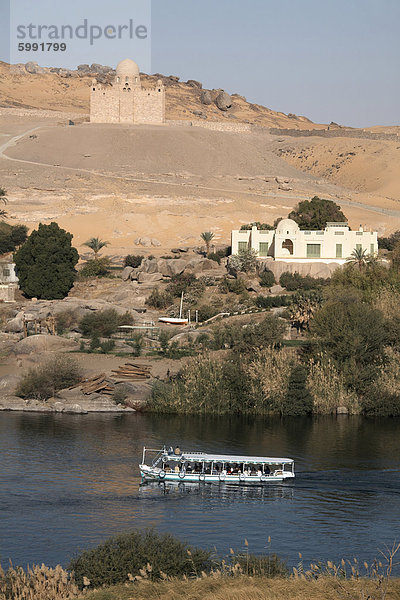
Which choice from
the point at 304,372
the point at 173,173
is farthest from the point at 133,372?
the point at 173,173

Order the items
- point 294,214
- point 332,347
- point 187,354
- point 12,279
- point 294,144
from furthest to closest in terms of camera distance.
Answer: point 294,144 → point 294,214 → point 12,279 → point 187,354 → point 332,347

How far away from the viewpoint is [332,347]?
40938 mm

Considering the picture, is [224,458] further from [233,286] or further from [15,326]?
[233,286]

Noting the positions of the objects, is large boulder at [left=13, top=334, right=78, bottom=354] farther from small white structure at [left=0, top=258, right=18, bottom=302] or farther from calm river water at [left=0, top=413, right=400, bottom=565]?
small white structure at [left=0, top=258, right=18, bottom=302]

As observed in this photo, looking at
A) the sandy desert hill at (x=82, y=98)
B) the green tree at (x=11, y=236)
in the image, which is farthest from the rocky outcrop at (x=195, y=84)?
the green tree at (x=11, y=236)

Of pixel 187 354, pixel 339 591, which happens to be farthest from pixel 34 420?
pixel 339 591

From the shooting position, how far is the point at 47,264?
6028 centimetres

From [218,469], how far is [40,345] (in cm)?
1949

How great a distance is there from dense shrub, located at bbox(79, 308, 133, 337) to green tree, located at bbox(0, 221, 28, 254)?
24095mm

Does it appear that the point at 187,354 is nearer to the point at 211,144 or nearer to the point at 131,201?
the point at 131,201

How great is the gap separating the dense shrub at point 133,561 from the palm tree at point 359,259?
4057cm

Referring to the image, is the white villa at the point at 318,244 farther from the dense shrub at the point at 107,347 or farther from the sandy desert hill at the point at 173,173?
the dense shrub at the point at 107,347

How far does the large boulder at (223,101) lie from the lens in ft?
563

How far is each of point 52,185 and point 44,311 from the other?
44976 millimetres
